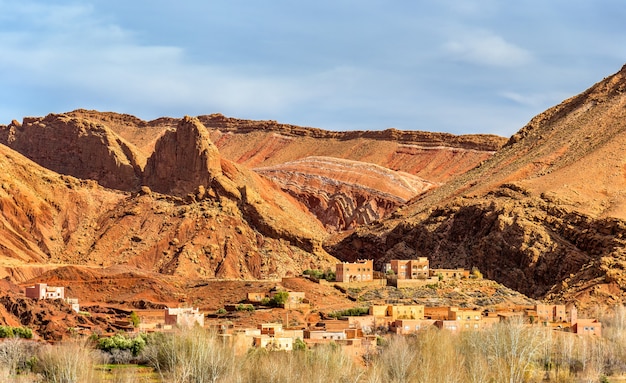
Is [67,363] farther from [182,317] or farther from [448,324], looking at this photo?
[448,324]

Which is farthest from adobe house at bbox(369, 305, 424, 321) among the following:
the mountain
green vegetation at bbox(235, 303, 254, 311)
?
the mountain

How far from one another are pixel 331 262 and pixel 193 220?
11.3 metres

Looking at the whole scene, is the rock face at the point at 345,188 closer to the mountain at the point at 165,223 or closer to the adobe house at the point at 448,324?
the mountain at the point at 165,223

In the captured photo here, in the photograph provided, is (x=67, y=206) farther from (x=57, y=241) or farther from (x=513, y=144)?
(x=513, y=144)

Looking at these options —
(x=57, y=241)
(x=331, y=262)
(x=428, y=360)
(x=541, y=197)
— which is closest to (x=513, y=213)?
(x=541, y=197)

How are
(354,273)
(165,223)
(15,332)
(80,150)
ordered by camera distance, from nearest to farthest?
(15,332) → (354,273) → (165,223) → (80,150)

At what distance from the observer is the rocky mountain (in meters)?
109

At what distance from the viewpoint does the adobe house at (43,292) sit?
9425 centimetres

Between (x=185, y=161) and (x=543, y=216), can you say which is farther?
(x=185, y=161)

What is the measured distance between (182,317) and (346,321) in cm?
991

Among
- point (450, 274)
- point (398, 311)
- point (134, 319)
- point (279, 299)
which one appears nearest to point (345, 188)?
point (450, 274)

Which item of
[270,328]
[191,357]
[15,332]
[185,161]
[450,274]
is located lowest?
[191,357]

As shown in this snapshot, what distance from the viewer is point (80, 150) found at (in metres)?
155

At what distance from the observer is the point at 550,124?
502 ft
